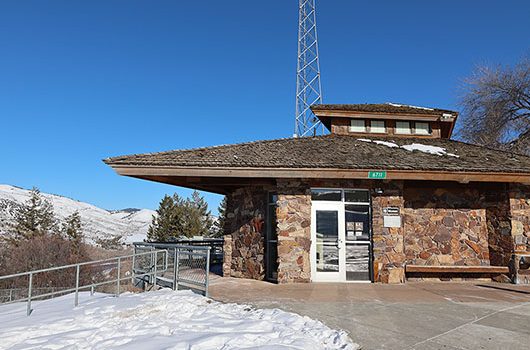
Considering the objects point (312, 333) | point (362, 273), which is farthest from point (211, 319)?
point (362, 273)

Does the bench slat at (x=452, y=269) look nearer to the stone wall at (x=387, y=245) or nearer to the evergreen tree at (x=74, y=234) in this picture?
the stone wall at (x=387, y=245)

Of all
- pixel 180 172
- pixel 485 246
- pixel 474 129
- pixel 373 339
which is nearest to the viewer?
pixel 373 339

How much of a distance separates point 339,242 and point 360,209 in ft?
3.43

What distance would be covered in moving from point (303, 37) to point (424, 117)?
1099 centimetres

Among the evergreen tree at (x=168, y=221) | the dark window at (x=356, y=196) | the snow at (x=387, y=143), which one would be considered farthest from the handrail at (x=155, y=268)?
the evergreen tree at (x=168, y=221)

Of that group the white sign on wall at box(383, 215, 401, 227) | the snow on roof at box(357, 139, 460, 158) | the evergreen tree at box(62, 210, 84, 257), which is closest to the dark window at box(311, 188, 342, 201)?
the white sign on wall at box(383, 215, 401, 227)

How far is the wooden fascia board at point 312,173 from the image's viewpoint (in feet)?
27.2

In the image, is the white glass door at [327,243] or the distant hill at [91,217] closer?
the white glass door at [327,243]

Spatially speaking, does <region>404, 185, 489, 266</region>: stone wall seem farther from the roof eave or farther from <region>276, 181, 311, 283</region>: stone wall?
<region>276, 181, 311, 283</region>: stone wall

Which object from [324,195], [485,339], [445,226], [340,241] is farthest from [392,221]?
[485,339]

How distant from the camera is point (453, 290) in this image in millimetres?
7633

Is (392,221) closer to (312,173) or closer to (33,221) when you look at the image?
(312,173)

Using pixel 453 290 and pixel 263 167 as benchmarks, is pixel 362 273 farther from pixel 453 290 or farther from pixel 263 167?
pixel 263 167

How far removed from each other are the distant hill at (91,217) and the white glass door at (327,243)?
53225 millimetres
